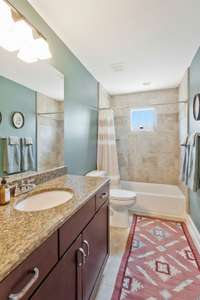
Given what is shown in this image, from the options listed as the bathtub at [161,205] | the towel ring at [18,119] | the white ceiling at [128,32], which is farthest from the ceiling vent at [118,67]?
the bathtub at [161,205]

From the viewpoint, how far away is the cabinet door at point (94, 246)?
41.6 inches

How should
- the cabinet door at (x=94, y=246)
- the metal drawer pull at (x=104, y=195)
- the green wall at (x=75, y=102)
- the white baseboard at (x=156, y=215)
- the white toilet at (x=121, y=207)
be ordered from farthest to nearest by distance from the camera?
the white baseboard at (x=156, y=215) → the white toilet at (x=121, y=207) → the green wall at (x=75, y=102) → the metal drawer pull at (x=104, y=195) → the cabinet door at (x=94, y=246)

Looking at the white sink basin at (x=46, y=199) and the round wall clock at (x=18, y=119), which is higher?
the round wall clock at (x=18, y=119)

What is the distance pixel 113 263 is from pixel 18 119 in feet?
5.28

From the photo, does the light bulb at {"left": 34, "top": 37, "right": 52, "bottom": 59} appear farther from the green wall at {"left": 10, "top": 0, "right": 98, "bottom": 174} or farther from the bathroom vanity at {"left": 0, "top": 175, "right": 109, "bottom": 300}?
the bathroom vanity at {"left": 0, "top": 175, "right": 109, "bottom": 300}

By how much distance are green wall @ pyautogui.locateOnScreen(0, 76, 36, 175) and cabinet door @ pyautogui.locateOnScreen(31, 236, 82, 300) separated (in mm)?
879

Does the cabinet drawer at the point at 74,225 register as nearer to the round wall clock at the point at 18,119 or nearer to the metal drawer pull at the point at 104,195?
the metal drawer pull at the point at 104,195

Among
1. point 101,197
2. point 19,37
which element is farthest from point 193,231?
point 19,37

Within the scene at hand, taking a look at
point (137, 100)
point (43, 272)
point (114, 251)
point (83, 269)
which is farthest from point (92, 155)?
point (43, 272)

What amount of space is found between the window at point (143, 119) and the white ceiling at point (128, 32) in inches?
40.7

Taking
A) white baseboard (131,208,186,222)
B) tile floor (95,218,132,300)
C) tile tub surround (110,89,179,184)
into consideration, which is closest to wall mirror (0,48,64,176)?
tile floor (95,218,132,300)

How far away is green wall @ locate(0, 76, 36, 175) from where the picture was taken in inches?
45.7

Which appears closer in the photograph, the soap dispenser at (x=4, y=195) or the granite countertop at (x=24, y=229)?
the granite countertop at (x=24, y=229)

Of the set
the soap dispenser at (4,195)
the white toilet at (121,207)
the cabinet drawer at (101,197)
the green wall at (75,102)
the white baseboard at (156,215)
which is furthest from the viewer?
the white baseboard at (156,215)
